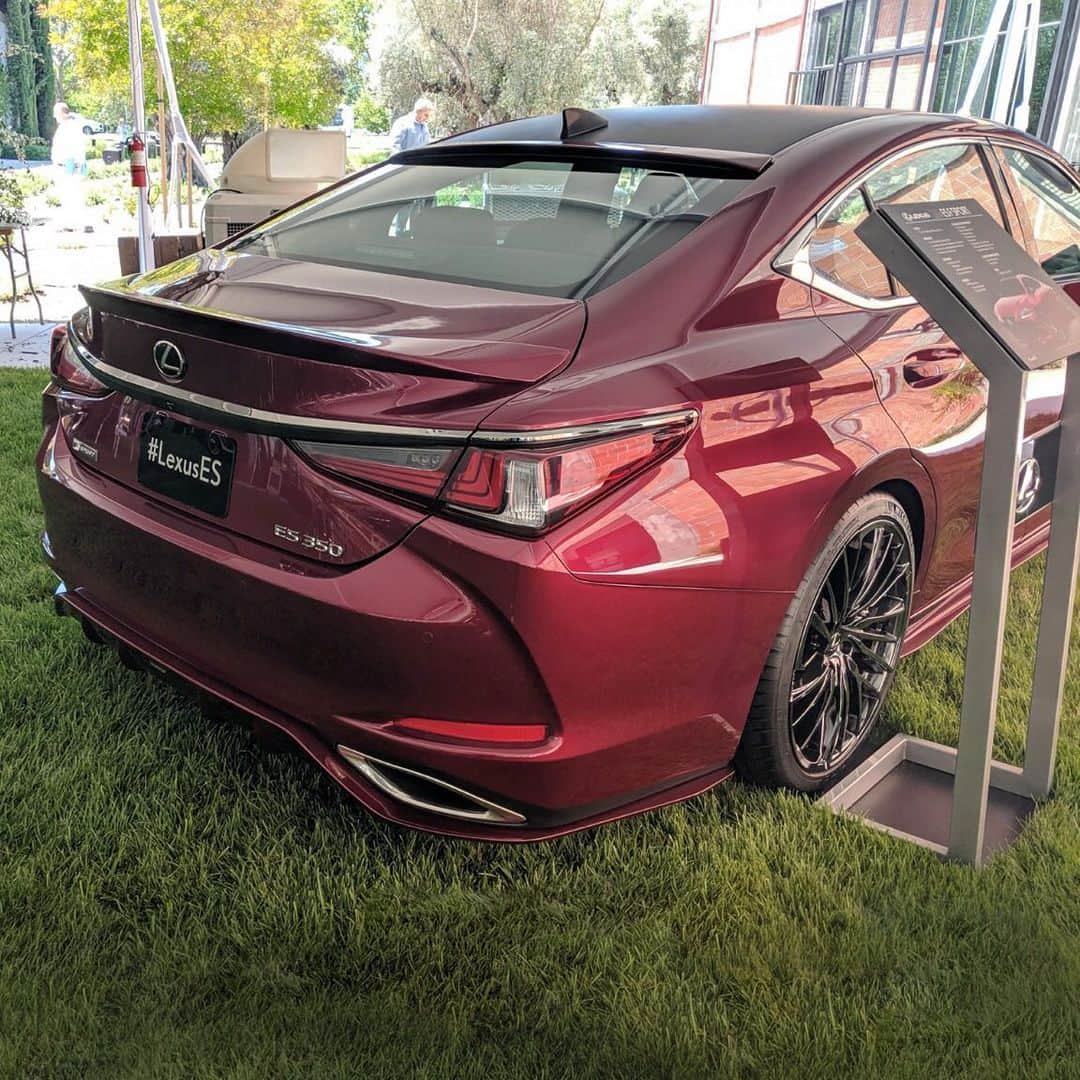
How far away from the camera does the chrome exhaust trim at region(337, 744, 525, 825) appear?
79.4 inches

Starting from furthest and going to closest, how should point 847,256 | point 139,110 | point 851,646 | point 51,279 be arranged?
point 51,279 < point 139,110 < point 851,646 < point 847,256

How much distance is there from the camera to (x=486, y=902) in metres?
2.24

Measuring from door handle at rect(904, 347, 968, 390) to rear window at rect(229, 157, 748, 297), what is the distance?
574mm

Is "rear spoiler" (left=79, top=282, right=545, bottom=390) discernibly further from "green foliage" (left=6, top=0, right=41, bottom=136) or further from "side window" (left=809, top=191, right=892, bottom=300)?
"green foliage" (left=6, top=0, right=41, bottom=136)

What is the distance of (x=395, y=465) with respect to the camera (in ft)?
6.12

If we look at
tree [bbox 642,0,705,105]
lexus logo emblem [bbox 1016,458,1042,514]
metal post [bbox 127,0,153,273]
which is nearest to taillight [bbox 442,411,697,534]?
lexus logo emblem [bbox 1016,458,1042,514]

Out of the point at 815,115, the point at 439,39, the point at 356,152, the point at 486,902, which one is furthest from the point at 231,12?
the point at 356,152

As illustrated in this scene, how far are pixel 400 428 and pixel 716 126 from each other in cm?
140

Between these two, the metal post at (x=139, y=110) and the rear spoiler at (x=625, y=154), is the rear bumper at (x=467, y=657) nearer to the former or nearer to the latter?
the rear spoiler at (x=625, y=154)

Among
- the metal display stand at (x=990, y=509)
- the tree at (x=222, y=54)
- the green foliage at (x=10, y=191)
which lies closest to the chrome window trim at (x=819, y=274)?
the metal display stand at (x=990, y=509)

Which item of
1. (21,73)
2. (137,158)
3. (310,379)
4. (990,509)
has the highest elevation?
(310,379)

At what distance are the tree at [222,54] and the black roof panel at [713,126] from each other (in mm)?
14019

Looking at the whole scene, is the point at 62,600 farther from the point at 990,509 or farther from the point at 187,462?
the point at 990,509

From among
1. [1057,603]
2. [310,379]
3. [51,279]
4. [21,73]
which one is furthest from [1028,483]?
[21,73]
